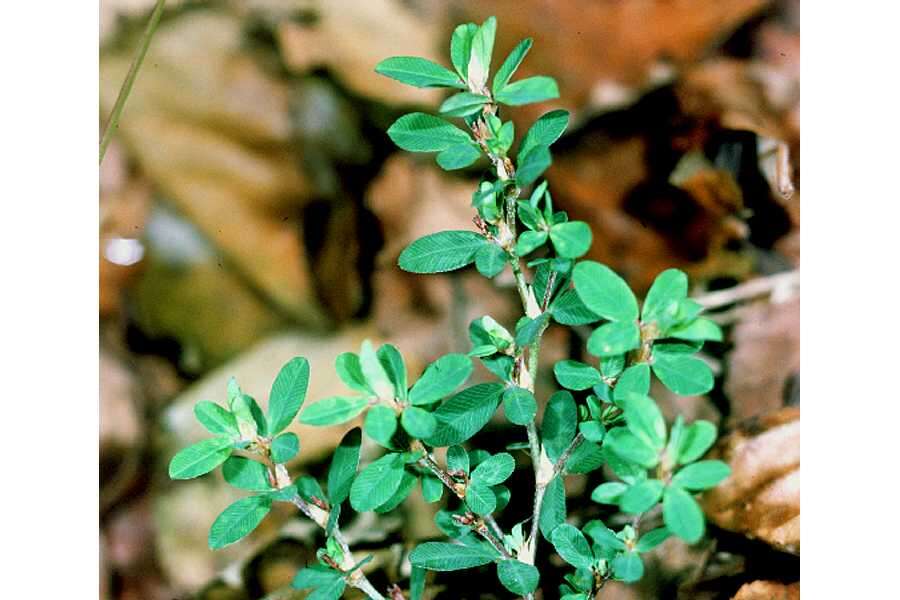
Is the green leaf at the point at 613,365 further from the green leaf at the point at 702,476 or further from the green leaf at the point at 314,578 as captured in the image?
the green leaf at the point at 314,578

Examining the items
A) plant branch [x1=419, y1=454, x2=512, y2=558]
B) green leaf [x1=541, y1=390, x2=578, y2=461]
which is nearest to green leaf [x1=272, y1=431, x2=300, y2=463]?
plant branch [x1=419, y1=454, x2=512, y2=558]

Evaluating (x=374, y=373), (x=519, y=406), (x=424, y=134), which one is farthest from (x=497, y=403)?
(x=424, y=134)

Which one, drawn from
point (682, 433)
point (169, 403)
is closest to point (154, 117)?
point (169, 403)

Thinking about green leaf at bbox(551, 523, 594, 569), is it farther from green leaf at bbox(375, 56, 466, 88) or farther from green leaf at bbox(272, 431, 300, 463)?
green leaf at bbox(375, 56, 466, 88)

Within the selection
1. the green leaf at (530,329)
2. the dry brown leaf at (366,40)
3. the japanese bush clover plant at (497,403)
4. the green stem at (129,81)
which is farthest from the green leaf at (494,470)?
the green stem at (129,81)

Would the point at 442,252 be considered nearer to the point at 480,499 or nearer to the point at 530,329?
the point at 530,329

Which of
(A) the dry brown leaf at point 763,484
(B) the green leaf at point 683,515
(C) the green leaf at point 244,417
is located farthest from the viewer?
(A) the dry brown leaf at point 763,484
